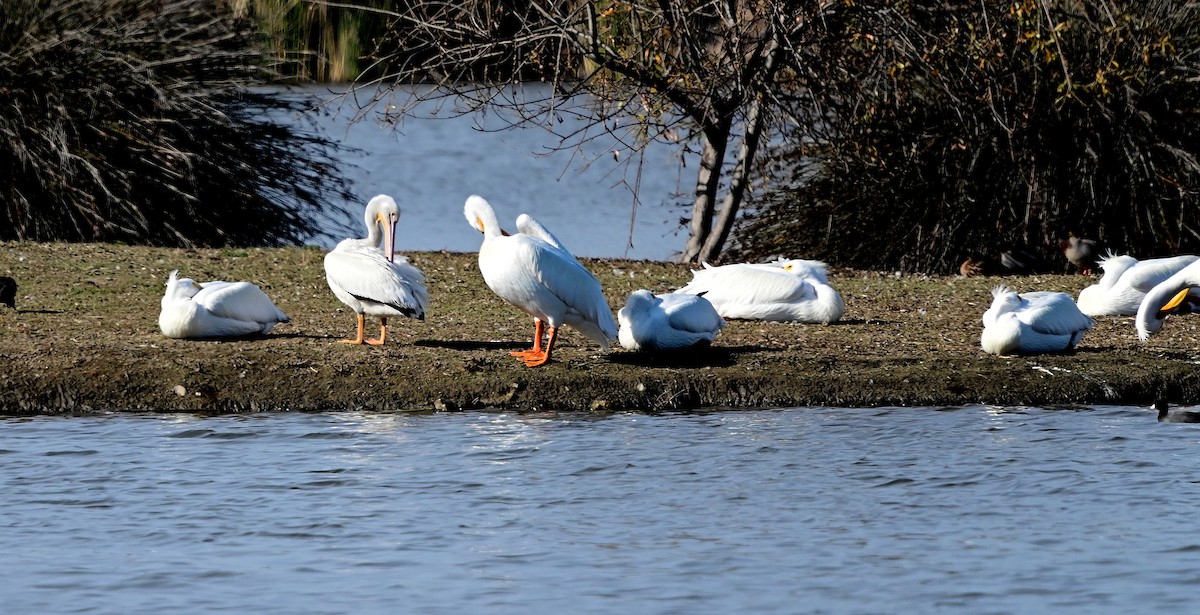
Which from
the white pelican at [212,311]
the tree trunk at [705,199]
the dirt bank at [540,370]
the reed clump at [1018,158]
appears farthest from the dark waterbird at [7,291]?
the reed clump at [1018,158]

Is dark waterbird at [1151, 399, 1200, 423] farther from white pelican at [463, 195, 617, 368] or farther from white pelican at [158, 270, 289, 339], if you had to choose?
white pelican at [158, 270, 289, 339]

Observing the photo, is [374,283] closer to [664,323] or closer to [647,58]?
[664,323]

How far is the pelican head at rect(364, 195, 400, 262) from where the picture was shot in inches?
389

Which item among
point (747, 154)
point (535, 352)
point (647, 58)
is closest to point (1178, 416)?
point (535, 352)

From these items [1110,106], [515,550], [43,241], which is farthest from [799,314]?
[43,241]

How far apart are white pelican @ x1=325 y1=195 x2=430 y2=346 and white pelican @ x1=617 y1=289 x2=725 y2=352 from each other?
1.16m

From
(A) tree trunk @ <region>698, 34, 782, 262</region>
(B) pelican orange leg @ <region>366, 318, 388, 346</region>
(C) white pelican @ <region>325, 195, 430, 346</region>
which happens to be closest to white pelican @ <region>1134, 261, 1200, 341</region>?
(A) tree trunk @ <region>698, 34, 782, 262</region>

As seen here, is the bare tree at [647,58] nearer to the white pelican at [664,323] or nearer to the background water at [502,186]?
the white pelican at [664,323]

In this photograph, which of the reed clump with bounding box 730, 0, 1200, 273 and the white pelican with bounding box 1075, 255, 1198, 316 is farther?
the reed clump with bounding box 730, 0, 1200, 273

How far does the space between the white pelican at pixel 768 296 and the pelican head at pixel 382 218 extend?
191 cm

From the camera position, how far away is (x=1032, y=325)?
30.6ft

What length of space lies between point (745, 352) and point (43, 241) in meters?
7.80

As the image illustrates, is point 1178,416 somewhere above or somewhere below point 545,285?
below

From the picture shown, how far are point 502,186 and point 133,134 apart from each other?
9.51 metres
